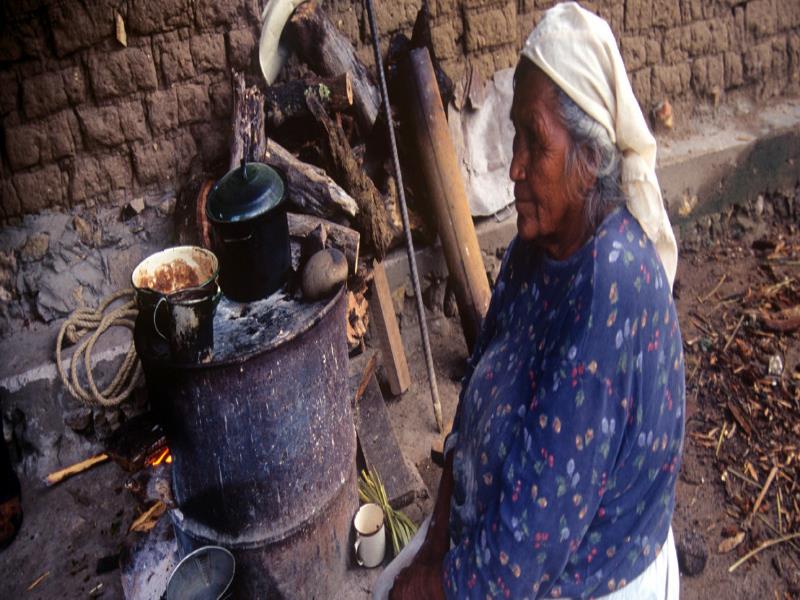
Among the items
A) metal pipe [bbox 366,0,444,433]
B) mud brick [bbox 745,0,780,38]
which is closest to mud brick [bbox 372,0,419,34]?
metal pipe [bbox 366,0,444,433]

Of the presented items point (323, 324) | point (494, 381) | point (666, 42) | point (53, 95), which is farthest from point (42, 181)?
point (666, 42)

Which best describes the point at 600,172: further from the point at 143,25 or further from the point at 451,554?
the point at 143,25

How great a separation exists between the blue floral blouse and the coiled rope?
2.62 m

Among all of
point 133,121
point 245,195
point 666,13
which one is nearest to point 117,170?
point 133,121

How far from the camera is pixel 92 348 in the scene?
12.9 feet

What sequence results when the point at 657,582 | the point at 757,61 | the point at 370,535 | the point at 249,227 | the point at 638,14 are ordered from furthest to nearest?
the point at 757,61
the point at 638,14
the point at 370,535
the point at 249,227
the point at 657,582

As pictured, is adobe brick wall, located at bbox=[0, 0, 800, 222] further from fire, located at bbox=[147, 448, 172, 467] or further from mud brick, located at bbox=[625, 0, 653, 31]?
fire, located at bbox=[147, 448, 172, 467]

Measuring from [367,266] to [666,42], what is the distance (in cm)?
311

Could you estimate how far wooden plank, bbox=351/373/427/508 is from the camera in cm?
371

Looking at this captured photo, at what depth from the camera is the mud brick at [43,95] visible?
373cm

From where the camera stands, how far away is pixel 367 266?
4.05m

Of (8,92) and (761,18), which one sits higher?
(8,92)

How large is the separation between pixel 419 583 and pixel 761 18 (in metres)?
5.40

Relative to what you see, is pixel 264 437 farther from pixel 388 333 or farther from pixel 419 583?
pixel 388 333
